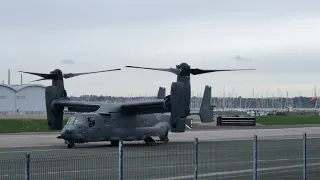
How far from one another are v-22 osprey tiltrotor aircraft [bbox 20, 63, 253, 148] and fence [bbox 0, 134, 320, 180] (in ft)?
43.7

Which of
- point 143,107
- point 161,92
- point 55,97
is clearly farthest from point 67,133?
point 161,92

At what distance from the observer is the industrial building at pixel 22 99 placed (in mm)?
116062

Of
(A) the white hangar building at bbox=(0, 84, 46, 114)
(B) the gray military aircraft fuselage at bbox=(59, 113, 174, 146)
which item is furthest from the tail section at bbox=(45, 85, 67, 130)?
(A) the white hangar building at bbox=(0, 84, 46, 114)

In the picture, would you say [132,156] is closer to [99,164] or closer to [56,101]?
[99,164]

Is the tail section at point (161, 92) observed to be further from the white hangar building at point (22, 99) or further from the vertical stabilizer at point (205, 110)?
the white hangar building at point (22, 99)

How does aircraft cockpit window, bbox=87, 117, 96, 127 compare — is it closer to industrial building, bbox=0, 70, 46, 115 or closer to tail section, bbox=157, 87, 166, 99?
tail section, bbox=157, 87, 166, 99

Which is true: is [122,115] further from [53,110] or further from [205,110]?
[205,110]

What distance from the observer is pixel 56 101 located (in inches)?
1458

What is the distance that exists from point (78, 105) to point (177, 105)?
29.2 ft

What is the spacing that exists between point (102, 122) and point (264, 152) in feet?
56.9

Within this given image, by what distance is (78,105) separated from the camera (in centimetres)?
3791

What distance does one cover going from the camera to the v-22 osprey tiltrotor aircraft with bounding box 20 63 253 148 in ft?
104

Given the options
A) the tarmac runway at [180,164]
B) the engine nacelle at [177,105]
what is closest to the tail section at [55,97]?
the engine nacelle at [177,105]

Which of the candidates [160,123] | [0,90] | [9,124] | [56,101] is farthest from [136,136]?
[0,90]
